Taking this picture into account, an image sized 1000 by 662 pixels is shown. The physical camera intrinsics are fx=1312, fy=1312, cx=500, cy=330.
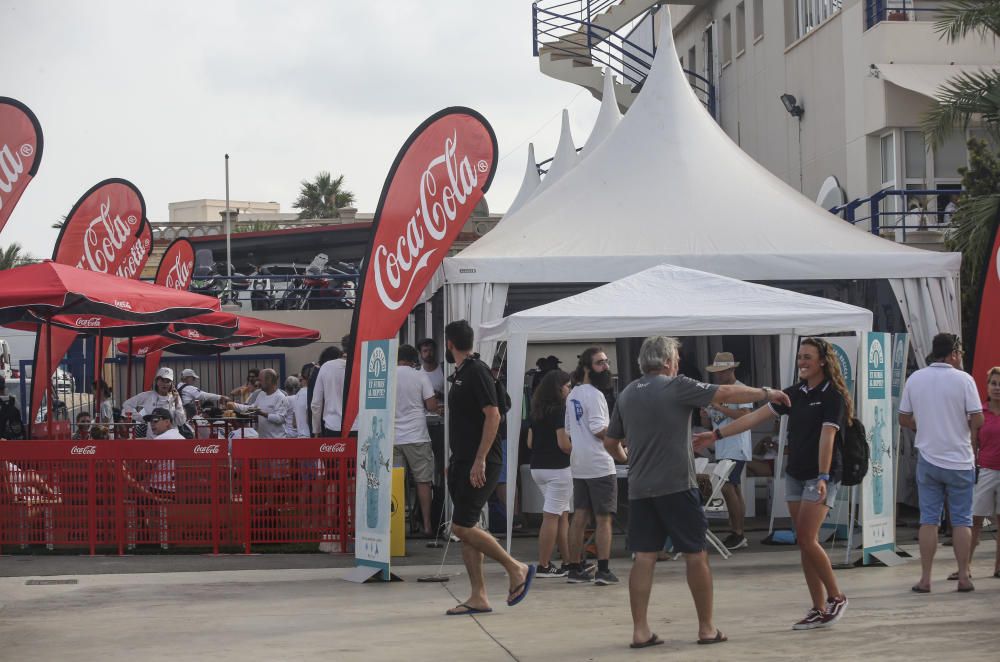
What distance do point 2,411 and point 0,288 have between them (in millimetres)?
8403

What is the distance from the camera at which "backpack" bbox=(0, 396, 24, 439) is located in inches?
789

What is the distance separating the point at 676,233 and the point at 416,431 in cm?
377

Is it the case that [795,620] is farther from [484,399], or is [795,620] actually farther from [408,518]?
[408,518]

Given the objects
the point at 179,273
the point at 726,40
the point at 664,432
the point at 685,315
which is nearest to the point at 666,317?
the point at 685,315

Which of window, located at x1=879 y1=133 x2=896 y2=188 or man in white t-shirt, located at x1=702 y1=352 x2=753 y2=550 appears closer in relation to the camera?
man in white t-shirt, located at x1=702 y1=352 x2=753 y2=550

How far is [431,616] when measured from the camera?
8375 mm

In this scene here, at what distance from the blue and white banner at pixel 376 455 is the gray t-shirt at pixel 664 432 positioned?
315 centimetres

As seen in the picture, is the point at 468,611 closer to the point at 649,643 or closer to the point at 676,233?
the point at 649,643

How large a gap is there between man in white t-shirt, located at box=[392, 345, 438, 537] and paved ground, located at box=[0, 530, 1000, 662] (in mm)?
1835

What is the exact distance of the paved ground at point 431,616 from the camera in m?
7.12

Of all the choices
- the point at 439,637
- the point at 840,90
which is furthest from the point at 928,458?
the point at 840,90

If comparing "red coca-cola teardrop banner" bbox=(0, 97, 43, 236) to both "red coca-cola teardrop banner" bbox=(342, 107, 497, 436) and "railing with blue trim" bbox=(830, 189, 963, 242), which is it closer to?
"red coca-cola teardrop banner" bbox=(342, 107, 497, 436)

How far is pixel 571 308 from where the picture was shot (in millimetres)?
11398

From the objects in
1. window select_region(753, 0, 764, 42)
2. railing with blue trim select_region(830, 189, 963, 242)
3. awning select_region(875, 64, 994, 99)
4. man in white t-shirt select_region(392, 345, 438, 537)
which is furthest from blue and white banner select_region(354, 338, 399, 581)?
window select_region(753, 0, 764, 42)
